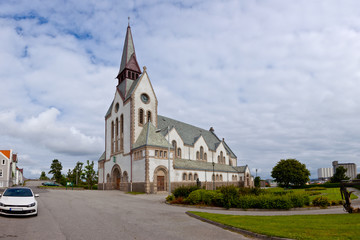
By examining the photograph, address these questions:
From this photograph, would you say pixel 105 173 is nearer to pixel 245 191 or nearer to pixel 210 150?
pixel 210 150

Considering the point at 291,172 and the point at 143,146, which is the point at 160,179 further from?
the point at 291,172

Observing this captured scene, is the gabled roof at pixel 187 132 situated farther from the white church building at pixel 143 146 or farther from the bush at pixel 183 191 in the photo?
the bush at pixel 183 191

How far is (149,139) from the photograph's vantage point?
135ft

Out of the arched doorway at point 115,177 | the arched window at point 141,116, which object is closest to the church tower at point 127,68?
the arched window at point 141,116

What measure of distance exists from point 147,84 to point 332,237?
42089mm

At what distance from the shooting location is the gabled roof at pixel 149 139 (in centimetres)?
4095

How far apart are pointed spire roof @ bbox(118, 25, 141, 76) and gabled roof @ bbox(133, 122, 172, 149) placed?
12942 millimetres

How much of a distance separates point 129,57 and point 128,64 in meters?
2.06

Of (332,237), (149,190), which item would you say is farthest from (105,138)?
(332,237)

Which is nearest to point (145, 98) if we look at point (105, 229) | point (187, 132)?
point (187, 132)

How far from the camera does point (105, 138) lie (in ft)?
178

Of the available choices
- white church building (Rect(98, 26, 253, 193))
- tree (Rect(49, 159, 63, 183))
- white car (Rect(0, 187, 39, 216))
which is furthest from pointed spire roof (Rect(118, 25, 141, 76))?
tree (Rect(49, 159, 63, 183))

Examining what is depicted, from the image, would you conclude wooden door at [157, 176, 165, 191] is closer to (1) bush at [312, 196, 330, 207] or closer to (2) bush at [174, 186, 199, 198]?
(2) bush at [174, 186, 199, 198]

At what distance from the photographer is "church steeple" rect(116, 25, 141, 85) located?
5034cm
